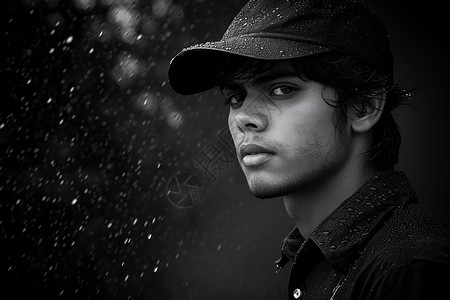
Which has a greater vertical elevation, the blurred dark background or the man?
the man

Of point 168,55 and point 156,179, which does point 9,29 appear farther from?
point 156,179

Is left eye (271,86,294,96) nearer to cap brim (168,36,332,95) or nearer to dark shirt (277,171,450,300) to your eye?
cap brim (168,36,332,95)

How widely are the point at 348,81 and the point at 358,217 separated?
48cm

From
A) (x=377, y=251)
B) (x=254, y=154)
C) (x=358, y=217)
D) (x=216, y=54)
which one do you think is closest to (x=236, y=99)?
(x=216, y=54)

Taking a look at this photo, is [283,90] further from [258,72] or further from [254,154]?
A: [254,154]

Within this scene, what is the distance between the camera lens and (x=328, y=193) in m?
1.68

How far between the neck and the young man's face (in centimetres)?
3

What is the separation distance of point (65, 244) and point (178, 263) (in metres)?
0.99

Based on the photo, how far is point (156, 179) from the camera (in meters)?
4.17

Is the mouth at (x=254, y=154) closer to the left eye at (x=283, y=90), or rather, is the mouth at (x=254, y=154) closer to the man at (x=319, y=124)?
the man at (x=319, y=124)

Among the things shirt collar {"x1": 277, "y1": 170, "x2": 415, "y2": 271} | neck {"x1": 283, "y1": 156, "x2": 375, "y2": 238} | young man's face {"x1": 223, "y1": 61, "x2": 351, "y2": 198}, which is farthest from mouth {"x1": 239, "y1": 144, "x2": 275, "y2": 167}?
shirt collar {"x1": 277, "y1": 170, "x2": 415, "y2": 271}

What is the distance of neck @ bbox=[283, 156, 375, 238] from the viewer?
1.68 meters

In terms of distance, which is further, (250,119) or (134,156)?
(134,156)

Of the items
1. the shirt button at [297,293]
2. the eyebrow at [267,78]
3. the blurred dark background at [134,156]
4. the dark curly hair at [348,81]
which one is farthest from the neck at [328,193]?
the blurred dark background at [134,156]
